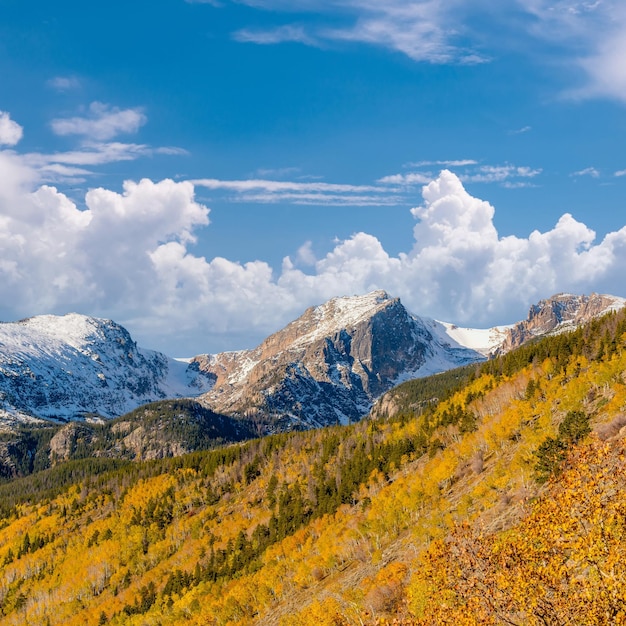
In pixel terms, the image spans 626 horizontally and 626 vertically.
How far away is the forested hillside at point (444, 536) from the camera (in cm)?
2377

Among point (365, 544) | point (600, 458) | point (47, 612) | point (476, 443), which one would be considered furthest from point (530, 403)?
point (47, 612)

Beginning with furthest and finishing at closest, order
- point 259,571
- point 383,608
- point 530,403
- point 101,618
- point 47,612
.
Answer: point 47,612
point 101,618
point 530,403
point 259,571
point 383,608

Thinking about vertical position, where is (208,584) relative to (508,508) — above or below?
below

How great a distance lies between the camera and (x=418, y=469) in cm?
15450

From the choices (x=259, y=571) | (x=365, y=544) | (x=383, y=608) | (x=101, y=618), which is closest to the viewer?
(x=383, y=608)

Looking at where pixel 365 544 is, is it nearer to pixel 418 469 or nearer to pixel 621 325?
pixel 418 469

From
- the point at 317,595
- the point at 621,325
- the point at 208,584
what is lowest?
the point at 208,584

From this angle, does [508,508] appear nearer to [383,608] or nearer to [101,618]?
[383,608]

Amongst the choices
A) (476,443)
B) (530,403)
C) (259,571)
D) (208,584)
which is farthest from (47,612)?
(530,403)

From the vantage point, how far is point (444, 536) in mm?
82250

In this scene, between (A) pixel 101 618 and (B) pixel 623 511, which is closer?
(B) pixel 623 511

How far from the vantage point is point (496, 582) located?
24266 mm

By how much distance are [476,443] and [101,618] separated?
386 feet

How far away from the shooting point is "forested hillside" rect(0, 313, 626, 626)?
78.0ft
